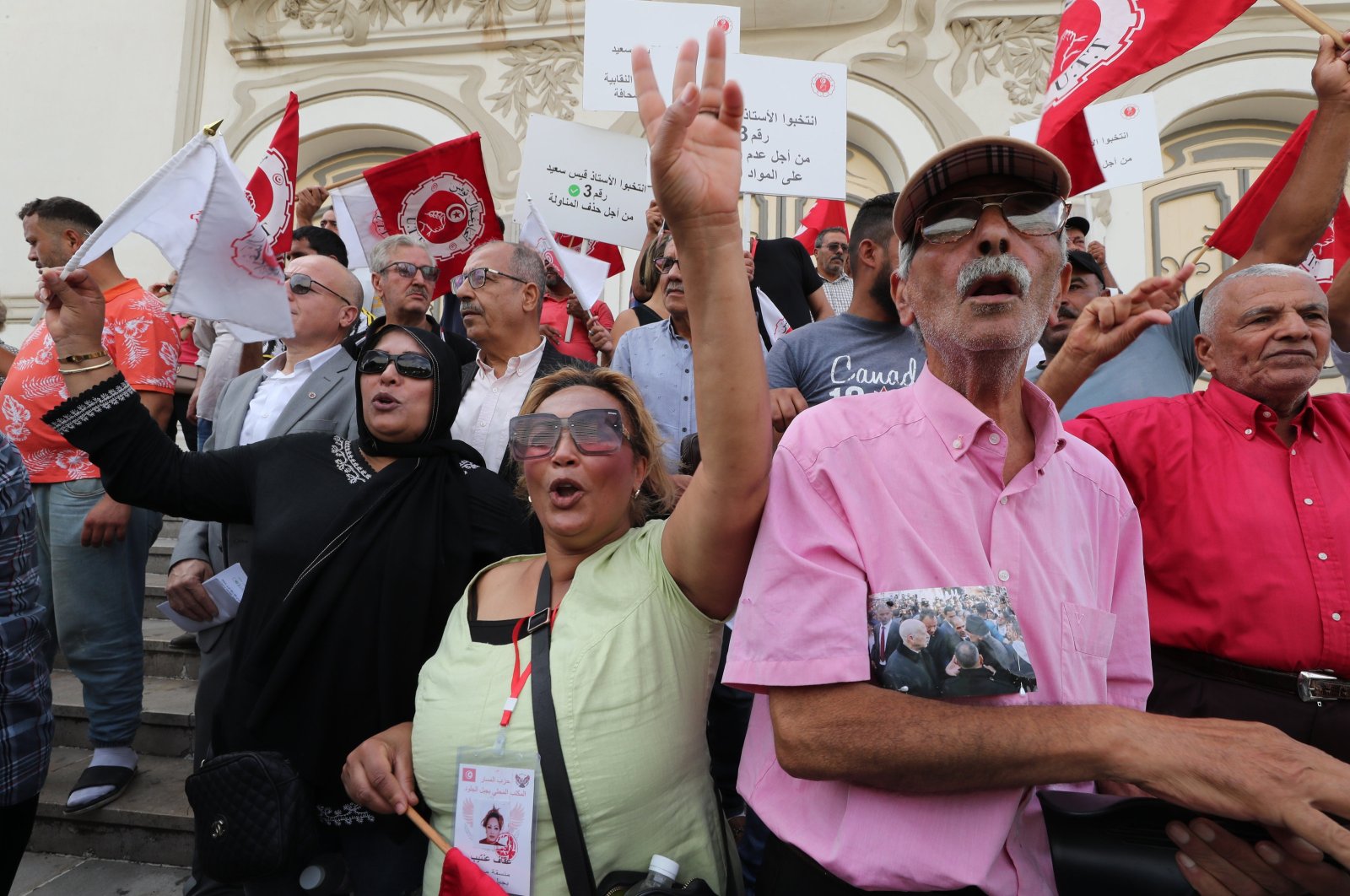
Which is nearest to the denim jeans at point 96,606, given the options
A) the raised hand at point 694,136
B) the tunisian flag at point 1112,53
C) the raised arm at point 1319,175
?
the raised hand at point 694,136

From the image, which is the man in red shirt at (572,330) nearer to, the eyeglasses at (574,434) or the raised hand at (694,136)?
the eyeglasses at (574,434)

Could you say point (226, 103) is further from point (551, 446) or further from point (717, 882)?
point (717, 882)

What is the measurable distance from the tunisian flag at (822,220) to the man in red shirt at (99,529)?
13.1 feet

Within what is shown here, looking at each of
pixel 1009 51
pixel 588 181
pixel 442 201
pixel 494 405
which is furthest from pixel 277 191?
pixel 1009 51

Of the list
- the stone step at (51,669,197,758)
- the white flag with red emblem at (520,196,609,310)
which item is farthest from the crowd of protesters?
the white flag with red emblem at (520,196,609,310)

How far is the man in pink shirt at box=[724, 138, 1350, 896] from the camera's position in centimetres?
115

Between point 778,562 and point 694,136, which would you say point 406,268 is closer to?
Result: point 694,136

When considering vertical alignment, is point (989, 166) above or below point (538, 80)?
below

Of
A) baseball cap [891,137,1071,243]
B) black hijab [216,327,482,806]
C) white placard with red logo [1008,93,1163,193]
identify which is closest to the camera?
baseball cap [891,137,1071,243]

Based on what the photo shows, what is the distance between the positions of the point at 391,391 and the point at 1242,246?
120 inches

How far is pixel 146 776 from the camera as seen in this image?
11.7ft

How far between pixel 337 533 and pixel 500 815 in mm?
891

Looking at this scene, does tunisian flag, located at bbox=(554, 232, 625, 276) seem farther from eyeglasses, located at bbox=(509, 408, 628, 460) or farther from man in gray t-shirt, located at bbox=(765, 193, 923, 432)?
eyeglasses, located at bbox=(509, 408, 628, 460)

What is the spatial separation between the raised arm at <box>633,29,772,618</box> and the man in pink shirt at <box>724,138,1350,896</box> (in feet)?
0.24
